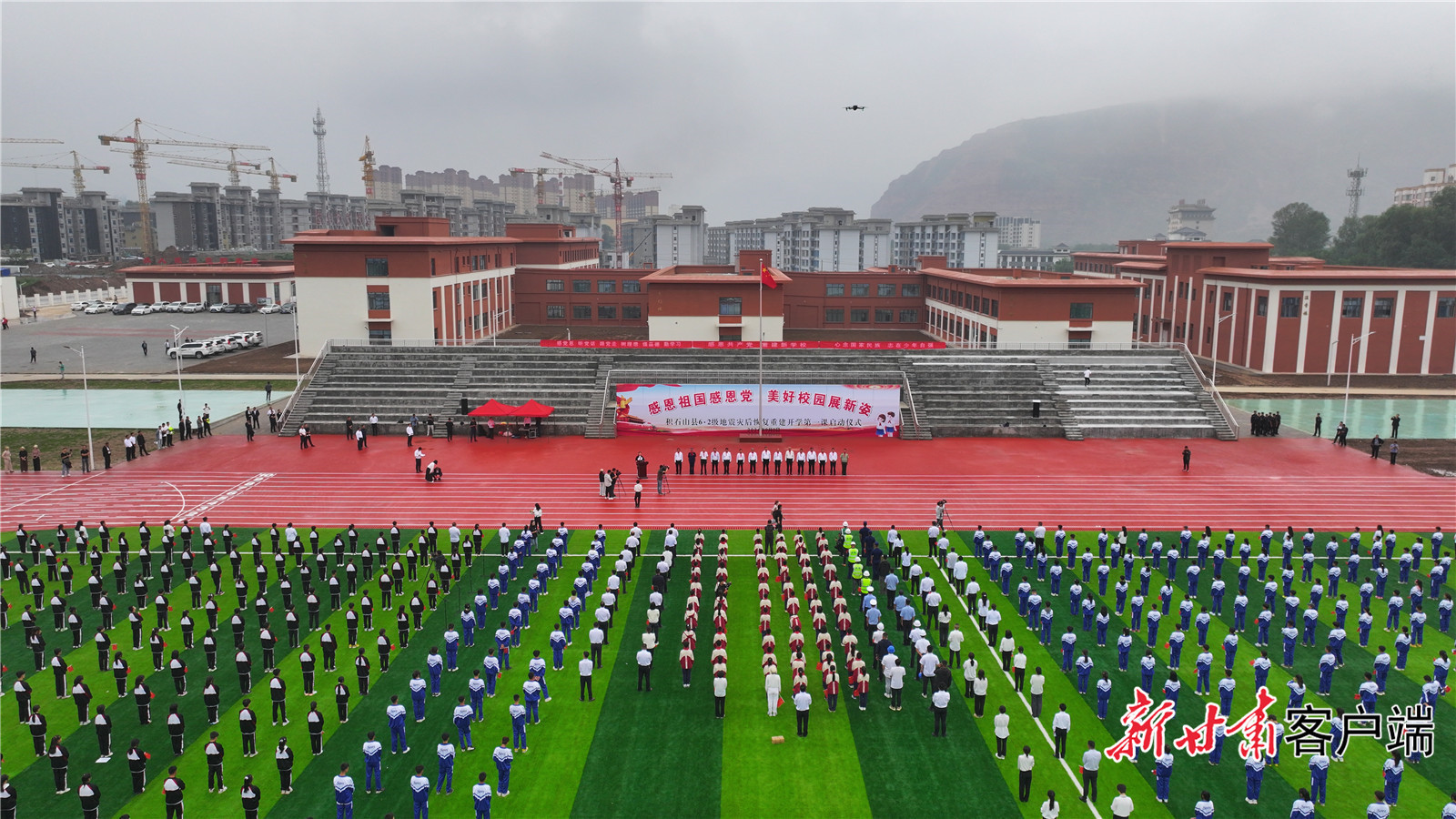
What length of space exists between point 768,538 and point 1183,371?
26721 millimetres

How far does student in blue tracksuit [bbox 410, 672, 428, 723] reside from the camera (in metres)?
14.7

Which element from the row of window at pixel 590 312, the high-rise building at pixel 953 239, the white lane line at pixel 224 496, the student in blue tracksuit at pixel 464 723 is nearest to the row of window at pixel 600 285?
the row of window at pixel 590 312

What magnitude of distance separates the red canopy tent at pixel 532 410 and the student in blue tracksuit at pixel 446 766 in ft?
75.9

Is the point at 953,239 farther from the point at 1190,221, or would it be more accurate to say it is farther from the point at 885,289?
the point at 1190,221

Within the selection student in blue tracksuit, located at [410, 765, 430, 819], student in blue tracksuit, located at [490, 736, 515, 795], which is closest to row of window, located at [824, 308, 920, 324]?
student in blue tracksuit, located at [490, 736, 515, 795]

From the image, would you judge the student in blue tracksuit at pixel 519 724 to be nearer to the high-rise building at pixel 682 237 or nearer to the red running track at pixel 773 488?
the red running track at pixel 773 488

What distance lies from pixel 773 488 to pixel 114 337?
181 ft

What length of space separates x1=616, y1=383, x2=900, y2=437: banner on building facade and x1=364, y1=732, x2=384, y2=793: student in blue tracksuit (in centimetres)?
2435

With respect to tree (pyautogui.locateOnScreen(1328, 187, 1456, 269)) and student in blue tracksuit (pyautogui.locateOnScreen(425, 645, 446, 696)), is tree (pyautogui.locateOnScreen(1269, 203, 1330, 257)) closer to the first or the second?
tree (pyautogui.locateOnScreen(1328, 187, 1456, 269))

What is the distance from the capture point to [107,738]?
45.2 ft

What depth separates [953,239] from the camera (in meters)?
108

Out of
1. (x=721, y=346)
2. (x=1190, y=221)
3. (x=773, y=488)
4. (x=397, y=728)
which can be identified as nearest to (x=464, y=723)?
(x=397, y=728)

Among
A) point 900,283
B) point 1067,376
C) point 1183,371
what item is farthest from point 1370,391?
point 900,283

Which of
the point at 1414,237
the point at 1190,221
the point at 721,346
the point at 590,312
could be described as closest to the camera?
the point at 721,346
